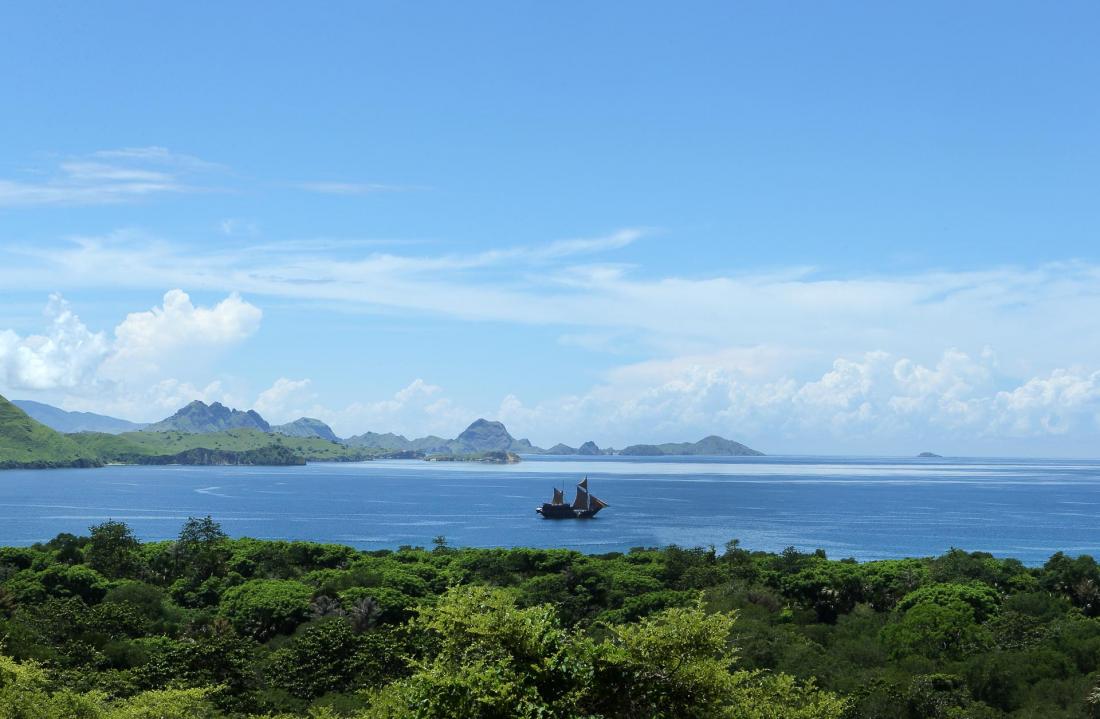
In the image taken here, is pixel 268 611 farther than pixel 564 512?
No

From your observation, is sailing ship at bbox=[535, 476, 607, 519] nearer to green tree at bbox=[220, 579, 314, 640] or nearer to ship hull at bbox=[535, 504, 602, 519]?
ship hull at bbox=[535, 504, 602, 519]

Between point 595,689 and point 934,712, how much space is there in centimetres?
2811

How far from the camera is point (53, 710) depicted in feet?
99.2

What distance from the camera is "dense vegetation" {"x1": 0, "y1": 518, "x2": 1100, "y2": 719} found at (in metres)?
19.5

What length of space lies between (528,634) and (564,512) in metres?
178

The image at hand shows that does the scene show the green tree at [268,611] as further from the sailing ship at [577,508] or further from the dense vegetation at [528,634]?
the sailing ship at [577,508]

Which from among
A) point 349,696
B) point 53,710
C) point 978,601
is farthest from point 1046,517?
point 53,710

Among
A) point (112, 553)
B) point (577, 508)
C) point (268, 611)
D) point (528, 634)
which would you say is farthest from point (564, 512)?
point (528, 634)

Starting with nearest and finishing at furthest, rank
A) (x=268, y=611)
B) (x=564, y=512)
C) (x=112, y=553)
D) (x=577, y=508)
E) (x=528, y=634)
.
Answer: (x=528, y=634)
(x=268, y=611)
(x=112, y=553)
(x=577, y=508)
(x=564, y=512)

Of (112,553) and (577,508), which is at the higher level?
(112,553)

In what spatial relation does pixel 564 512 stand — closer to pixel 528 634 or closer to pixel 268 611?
pixel 268 611

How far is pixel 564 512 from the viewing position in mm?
195750

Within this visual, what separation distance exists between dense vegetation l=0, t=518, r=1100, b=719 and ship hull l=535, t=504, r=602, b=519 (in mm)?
98460

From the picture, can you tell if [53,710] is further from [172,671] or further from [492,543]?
[492,543]
